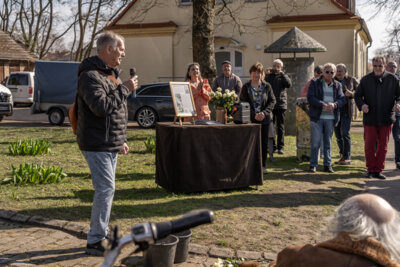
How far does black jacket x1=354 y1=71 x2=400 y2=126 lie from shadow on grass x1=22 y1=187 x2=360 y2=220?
1.57 m

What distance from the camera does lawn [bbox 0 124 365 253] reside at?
221 inches

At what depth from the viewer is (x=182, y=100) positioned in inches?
297

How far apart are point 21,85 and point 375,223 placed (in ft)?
103

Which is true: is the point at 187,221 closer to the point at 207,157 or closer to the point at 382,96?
the point at 207,157

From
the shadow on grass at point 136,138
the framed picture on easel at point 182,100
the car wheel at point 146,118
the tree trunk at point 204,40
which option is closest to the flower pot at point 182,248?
the framed picture on easel at point 182,100

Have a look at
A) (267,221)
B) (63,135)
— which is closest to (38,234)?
(267,221)

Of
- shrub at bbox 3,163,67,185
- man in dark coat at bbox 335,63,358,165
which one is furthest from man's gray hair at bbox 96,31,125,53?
man in dark coat at bbox 335,63,358,165

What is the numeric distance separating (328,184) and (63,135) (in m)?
9.25

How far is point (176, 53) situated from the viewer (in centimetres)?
2717

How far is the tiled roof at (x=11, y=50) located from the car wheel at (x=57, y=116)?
19619 millimetres

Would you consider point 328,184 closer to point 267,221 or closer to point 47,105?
point 267,221

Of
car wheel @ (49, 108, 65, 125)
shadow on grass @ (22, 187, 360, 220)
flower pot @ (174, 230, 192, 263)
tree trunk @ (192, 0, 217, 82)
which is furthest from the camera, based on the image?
car wheel @ (49, 108, 65, 125)

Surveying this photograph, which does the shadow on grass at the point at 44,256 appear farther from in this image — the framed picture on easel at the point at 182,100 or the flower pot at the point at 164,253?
the framed picture on easel at the point at 182,100

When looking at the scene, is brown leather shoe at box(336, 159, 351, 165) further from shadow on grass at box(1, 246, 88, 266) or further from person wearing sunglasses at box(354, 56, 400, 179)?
shadow on grass at box(1, 246, 88, 266)
